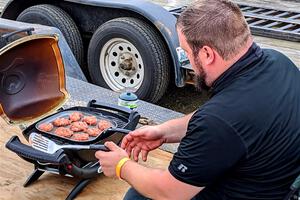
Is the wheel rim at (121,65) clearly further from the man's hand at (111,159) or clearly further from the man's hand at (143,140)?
the man's hand at (111,159)

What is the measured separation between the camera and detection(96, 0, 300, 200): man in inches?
68.9

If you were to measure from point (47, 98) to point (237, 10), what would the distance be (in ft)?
5.07

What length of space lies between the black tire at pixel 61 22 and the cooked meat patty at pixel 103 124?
6.78 ft

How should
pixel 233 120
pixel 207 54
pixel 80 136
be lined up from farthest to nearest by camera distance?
pixel 80 136 < pixel 207 54 < pixel 233 120

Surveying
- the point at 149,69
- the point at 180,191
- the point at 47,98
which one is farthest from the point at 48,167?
the point at 149,69

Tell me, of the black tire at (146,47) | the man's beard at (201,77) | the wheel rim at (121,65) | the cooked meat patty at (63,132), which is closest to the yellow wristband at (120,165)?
the man's beard at (201,77)

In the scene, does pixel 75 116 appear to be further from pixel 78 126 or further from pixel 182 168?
pixel 182 168

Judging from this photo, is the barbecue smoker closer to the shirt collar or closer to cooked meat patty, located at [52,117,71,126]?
cooked meat patty, located at [52,117,71,126]

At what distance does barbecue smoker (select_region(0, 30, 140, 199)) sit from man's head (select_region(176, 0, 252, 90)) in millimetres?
831

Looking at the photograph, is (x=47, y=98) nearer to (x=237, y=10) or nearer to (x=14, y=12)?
(x=237, y=10)

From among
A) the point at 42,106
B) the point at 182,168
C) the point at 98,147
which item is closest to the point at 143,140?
the point at 98,147

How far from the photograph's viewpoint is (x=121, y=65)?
4.45 meters

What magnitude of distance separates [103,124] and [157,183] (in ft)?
3.03

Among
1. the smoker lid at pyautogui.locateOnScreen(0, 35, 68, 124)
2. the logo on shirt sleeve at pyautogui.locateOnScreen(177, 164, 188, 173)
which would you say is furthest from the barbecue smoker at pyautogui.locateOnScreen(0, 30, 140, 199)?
the logo on shirt sleeve at pyautogui.locateOnScreen(177, 164, 188, 173)
